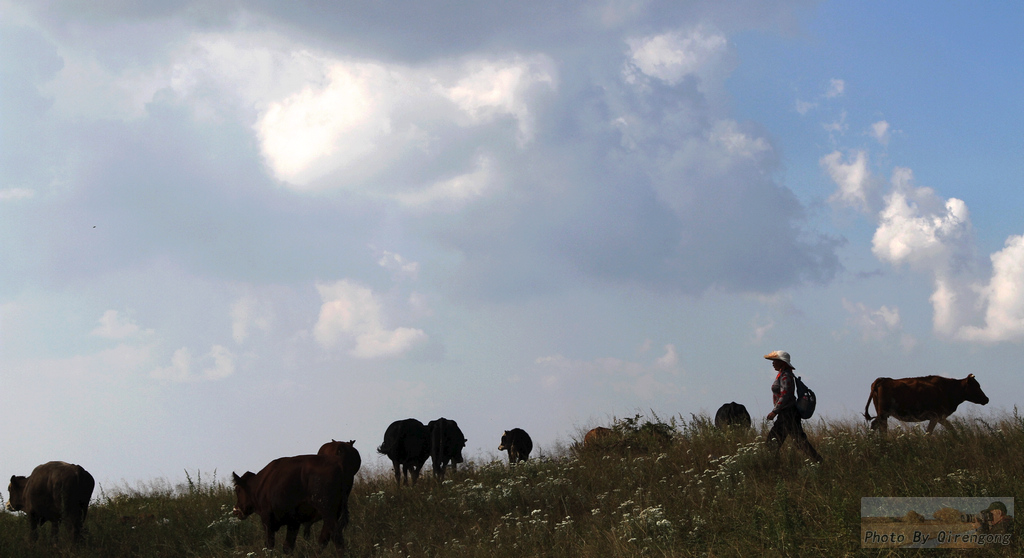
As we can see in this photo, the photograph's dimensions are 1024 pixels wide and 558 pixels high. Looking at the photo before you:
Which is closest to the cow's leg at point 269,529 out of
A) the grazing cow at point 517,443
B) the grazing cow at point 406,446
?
the grazing cow at point 406,446

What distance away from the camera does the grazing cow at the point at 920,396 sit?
16.0 metres

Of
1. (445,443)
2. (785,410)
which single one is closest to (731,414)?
(445,443)

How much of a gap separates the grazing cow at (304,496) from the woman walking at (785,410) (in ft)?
22.6

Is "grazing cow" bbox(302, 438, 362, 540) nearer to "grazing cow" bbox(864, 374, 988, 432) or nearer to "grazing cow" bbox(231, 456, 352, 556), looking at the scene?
"grazing cow" bbox(231, 456, 352, 556)

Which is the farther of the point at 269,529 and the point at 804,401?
the point at 804,401

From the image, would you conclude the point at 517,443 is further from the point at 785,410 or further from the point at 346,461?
the point at 346,461

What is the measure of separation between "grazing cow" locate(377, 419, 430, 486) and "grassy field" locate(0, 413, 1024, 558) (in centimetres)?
52

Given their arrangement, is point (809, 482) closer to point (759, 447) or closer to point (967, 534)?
point (759, 447)

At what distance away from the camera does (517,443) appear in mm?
20156

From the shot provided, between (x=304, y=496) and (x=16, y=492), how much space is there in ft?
26.6

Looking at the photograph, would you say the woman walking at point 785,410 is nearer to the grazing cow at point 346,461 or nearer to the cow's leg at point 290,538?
the grazing cow at point 346,461

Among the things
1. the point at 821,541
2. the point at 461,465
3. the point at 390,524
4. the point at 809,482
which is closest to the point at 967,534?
the point at 821,541

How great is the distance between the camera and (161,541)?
12195mm

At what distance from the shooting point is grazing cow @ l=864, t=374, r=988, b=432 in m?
16.0
